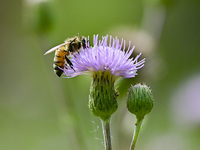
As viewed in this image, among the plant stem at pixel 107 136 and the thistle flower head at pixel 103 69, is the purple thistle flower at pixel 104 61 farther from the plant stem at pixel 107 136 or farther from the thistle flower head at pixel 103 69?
the plant stem at pixel 107 136

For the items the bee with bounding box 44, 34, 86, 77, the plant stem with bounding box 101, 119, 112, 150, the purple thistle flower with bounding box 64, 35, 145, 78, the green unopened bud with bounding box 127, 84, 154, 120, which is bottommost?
the plant stem with bounding box 101, 119, 112, 150

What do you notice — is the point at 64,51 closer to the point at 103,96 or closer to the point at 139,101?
the point at 103,96

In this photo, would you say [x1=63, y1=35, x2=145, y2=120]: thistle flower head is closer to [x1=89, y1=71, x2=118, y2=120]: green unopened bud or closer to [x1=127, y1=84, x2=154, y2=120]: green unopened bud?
[x1=89, y1=71, x2=118, y2=120]: green unopened bud

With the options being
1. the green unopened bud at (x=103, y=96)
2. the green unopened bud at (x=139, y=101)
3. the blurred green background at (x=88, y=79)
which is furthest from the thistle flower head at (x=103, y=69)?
the blurred green background at (x=88, y=79)

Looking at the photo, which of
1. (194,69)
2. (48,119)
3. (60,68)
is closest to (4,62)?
(48,119)

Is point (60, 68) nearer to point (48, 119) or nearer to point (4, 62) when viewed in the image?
point (48, 119)

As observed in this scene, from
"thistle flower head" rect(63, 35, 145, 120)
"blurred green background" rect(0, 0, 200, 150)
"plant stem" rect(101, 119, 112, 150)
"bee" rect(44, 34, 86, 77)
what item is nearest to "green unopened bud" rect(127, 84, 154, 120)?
"thistle flower head" rect(63, 35, 145, 120)

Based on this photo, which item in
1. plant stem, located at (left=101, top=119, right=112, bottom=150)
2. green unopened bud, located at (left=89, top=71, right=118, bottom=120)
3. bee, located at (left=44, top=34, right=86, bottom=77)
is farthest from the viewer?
bee, located at (left=44, top=34, right=86, bottom=77)
